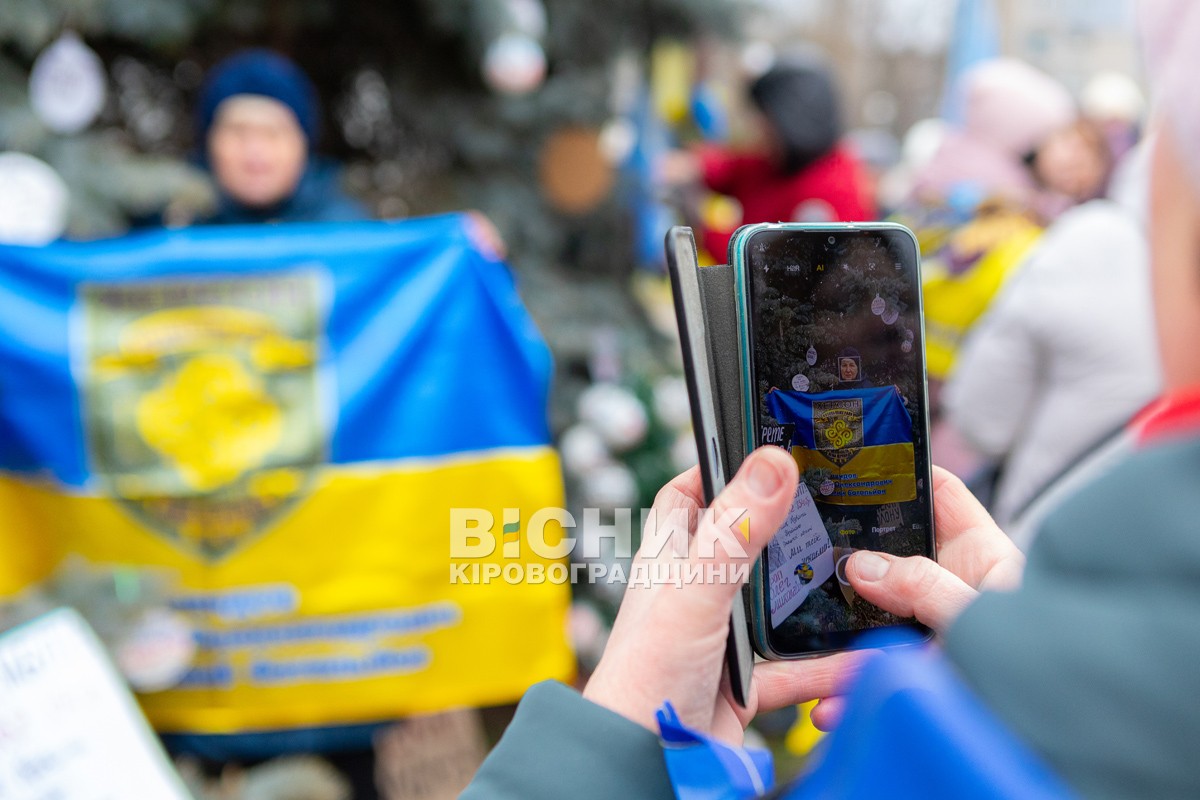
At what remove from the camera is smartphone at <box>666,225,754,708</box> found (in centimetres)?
82

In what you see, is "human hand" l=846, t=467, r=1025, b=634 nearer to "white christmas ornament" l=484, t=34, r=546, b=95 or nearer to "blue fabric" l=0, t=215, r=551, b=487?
"blue fabric" l=0, t=215, r=551, b=487

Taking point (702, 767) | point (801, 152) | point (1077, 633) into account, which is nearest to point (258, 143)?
point (801, 152)

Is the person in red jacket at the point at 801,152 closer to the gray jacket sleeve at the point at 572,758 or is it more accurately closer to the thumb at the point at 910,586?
the thumb at the point at 910,586

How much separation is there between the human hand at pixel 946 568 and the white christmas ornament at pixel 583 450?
93.0 inches

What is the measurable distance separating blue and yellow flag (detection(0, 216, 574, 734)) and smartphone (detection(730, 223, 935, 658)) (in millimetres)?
1773

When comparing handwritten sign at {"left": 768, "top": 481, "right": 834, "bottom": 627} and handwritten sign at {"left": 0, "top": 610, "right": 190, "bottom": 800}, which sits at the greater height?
handwritten sign at {"left": 768, "top": 481, "right": 834, "bottom": 627}

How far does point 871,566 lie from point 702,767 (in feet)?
1.14

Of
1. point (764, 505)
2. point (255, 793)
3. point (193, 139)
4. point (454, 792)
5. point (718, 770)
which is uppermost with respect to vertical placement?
point (193, 139)

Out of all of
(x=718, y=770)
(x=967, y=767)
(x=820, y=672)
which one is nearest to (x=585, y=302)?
(x=820, y=672)

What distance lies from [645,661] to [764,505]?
163 millimetres

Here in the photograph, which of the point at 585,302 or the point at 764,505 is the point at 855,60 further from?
the point at 764,505

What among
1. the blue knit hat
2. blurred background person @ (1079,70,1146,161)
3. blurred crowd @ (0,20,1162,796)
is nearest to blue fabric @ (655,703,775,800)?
blurred crowd @ (0,20,1162,796)

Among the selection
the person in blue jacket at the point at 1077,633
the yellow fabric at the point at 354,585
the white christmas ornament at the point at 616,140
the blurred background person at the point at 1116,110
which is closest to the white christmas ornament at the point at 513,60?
the white christmas ornament at the point at 616,140

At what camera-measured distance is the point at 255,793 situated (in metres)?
2.21
